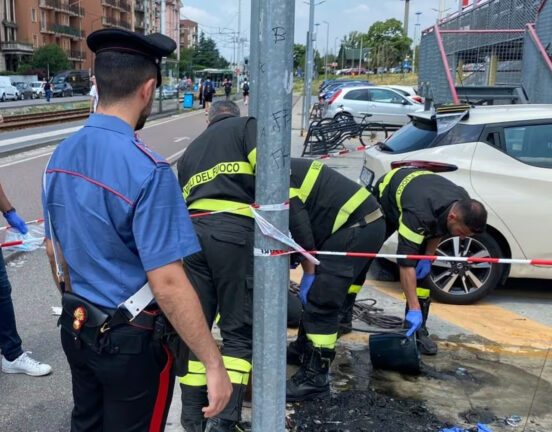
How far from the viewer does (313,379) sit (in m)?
3.77

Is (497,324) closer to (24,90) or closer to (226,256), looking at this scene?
(226,256)

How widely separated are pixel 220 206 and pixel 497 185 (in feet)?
10.2

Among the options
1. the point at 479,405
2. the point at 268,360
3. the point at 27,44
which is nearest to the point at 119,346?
the point at 268,360

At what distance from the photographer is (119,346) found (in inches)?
80.0

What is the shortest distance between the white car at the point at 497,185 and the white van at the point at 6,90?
149 ft

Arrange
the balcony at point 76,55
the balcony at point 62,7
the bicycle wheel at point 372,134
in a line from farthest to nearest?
the balcony at point 76,55
the balcony at point 62,7
the bicycle wheel at point 372,134

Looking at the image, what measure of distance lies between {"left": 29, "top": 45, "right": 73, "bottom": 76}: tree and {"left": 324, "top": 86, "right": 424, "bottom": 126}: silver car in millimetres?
58114

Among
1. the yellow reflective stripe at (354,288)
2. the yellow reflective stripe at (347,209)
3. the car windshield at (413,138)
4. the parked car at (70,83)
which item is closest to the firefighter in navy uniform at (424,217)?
the yellow reflective stripe at (354,288)

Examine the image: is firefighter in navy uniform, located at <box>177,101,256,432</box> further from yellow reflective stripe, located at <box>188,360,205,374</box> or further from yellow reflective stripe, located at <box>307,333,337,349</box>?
yellow reflective stripe, located at <box>307,333,337,349</box>

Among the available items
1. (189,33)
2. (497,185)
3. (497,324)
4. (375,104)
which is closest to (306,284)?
(497,324)

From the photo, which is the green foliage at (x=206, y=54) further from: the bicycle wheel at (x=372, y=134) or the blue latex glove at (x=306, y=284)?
the blue latex glove at (x=306, y=284)

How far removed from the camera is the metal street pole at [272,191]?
203 cm

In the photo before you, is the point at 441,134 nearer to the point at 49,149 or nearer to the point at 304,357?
the point at 304,357

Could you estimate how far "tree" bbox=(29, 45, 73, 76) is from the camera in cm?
7075
